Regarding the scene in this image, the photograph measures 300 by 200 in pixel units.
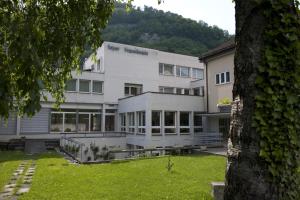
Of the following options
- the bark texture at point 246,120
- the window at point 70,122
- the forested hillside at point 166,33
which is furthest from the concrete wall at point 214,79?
the forested hillside at point 166,33

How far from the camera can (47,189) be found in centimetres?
885

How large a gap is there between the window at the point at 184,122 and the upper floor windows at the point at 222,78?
163 inches

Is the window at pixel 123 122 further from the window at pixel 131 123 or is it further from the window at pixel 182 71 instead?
the window at pixel 182 71

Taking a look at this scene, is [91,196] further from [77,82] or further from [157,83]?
[157,83]

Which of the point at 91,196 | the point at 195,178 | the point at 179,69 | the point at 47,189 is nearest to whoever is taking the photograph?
the point at 91,196

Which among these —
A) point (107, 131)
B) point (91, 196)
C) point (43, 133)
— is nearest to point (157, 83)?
point (107, 131)

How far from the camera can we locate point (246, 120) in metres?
3.21

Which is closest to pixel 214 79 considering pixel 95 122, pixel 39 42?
pixel 95 122

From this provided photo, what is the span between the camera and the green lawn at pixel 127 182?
8023mm

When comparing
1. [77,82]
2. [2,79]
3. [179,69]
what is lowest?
[2,79]

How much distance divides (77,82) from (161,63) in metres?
11.2

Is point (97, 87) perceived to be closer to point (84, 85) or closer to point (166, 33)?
point (84, 85)

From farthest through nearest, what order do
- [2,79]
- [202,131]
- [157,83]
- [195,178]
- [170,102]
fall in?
[157,83]
[202,131]
[170,102]
[195,178]
[2,79]

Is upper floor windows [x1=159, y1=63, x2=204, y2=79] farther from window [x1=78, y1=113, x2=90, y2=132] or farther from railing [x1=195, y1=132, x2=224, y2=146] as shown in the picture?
railing [x1=195, y1=132, x2=224, y2=146]
